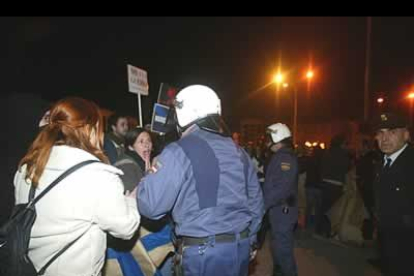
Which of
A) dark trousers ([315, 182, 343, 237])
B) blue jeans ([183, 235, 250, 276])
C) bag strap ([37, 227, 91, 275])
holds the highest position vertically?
bag strap ([37, 227, 91, 275])

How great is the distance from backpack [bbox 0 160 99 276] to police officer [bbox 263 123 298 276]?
133 inches

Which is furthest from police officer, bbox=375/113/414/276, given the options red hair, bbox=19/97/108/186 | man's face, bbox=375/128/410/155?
red hair, bbox=19/97/108/186

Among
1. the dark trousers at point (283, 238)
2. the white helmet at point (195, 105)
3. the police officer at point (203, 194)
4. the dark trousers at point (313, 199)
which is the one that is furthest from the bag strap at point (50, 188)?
the dark trousers at point (313, 199)

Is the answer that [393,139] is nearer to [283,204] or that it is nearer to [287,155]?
[287,155]

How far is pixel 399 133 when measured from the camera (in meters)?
4.21

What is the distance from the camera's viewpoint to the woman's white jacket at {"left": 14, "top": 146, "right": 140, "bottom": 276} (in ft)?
7.22

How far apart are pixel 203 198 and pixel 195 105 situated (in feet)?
2.54

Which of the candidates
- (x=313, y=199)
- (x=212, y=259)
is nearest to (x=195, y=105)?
(x=212, y=259)

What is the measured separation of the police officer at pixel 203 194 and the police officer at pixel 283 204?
2.18 metres

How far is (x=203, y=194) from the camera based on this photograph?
8.56ft

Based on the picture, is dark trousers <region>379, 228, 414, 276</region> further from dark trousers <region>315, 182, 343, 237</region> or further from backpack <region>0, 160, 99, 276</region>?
dark trousers <region>315, 182, 343, 237</region>

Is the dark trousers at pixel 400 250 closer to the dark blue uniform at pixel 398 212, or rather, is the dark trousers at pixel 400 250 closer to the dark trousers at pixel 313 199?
the dark blue uniform at pixel 398 212

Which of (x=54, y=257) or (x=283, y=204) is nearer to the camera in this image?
(x=54, y=257)

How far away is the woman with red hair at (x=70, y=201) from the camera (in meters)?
2.20
